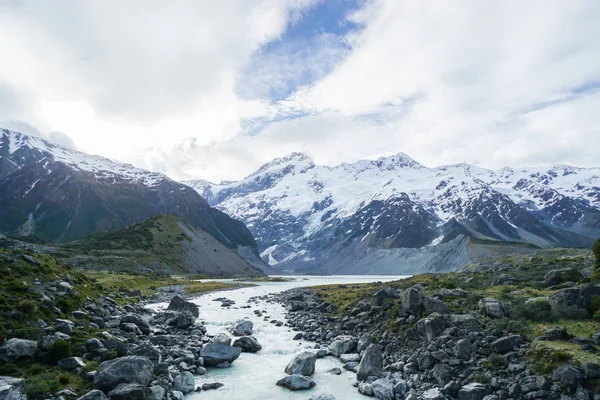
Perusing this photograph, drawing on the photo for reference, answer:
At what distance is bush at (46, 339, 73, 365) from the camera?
25.9 m

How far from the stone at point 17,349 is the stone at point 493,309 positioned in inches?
1363

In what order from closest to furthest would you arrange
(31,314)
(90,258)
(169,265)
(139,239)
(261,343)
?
(31,314), (261,343), (90,258), (169,265), (139,239)

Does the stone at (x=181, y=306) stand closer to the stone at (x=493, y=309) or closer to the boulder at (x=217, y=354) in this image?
the boulder at (x=217, y=354)

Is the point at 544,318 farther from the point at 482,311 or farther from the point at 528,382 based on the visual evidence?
the point at 528,382

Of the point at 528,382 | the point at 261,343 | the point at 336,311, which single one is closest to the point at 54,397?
the point at 261,343

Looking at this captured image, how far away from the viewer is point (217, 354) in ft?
118

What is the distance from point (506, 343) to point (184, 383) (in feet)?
76.5

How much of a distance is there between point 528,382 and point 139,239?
572 ft

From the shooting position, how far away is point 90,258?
132 meters

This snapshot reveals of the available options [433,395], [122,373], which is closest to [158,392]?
[122,373]

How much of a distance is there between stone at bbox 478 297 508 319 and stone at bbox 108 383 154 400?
27.4 m

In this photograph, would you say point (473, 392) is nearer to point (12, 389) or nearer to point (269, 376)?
point (269, 376)

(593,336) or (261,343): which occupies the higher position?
(593,336)

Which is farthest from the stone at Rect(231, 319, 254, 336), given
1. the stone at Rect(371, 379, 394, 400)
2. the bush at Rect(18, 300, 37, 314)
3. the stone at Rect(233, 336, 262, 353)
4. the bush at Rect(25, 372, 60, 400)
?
the bush at Rect(25, 372, 60, 400)
